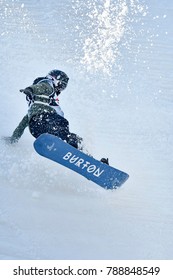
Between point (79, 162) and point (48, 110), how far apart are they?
0.80 meters

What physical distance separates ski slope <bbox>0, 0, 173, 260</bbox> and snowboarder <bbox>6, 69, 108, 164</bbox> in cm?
39

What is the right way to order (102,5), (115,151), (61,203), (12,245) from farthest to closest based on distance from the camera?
1. (102,5)
2. (115,151)
3. (61,203)
4. (12,245)

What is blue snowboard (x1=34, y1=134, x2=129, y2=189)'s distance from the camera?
602 centimetres

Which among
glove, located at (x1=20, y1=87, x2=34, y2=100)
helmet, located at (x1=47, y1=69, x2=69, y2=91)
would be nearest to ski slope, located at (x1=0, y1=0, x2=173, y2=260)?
glove, located at (x1=20, y1=87, x2=34, y2=100)

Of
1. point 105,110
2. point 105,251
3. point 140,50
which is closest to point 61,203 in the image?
point 105,251

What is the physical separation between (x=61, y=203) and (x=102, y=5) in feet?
26.2

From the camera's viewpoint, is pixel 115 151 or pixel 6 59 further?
pixel 6 59

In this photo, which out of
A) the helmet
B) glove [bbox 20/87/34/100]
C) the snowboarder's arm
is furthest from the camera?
the snowboarder's arm

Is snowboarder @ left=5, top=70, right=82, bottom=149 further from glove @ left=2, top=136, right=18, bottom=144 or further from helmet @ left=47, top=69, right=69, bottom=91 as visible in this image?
glove @ left=2, top=136, right=18, bottom=144

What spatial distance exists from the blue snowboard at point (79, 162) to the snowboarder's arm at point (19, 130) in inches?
31.7

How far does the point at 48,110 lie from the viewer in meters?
6.51

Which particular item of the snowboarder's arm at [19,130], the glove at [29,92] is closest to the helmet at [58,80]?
the glove at [29,92]

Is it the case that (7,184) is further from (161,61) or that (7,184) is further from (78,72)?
(161,61)

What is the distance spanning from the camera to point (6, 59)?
1047 cm
